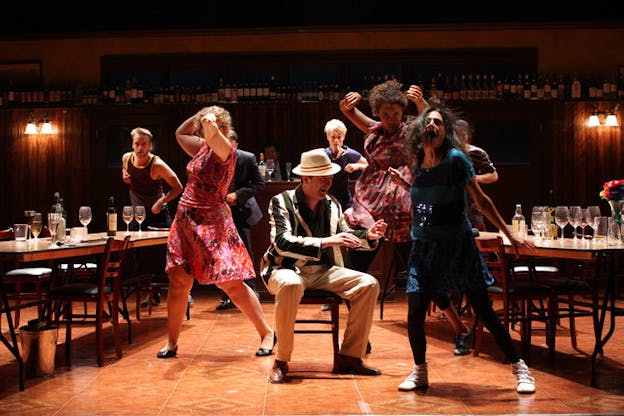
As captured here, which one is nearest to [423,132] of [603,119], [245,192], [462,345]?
[462,345]

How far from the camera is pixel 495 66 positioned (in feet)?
32.8

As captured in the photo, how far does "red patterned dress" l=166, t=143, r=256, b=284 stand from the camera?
15.7 ft

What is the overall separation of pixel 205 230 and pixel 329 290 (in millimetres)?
954

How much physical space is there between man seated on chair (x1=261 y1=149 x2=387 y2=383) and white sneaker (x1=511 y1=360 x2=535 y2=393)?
0.84 m

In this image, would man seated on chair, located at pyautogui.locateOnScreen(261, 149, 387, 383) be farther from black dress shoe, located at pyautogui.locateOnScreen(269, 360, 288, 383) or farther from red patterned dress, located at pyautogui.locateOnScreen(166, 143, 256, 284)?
red patterned dress, located at pyautogui.locateOnScreen(166, 143, 256, 284)

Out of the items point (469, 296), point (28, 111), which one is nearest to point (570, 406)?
point (469, 296)

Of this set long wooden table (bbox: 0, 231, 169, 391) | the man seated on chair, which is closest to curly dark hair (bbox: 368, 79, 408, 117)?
the man seated on chair

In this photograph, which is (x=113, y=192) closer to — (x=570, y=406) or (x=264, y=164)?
(x=264, y=164)

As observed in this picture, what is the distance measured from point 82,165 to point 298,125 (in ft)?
9.55

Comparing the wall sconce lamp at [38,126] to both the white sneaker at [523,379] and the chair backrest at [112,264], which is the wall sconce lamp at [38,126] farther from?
the white sneaker at [523,379]

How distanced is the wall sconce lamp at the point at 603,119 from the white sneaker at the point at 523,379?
20.5 ft

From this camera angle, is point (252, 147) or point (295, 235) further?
point (252, 147)

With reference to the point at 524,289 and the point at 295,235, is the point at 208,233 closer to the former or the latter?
the point at 295,235

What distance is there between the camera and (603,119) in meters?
9.48
